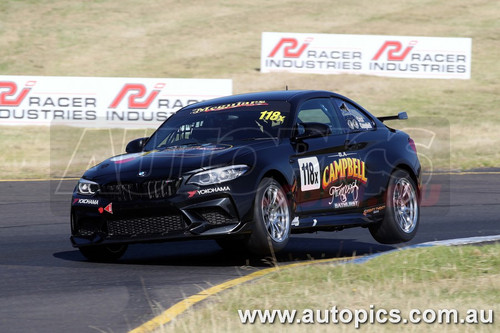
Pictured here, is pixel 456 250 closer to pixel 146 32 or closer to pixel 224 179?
pixel 224 179

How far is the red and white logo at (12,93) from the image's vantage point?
25.8 metres

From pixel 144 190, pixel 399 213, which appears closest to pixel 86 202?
pixel 144 190

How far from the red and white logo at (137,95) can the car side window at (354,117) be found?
604 inches

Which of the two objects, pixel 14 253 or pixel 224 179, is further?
pixel 14 253

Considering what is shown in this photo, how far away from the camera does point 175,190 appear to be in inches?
334

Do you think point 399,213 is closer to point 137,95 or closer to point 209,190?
point 209,190

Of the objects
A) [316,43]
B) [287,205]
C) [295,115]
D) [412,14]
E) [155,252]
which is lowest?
[155,252]

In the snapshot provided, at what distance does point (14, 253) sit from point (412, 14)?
40.6 metres

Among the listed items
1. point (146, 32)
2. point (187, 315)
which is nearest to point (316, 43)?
point (146, 32)

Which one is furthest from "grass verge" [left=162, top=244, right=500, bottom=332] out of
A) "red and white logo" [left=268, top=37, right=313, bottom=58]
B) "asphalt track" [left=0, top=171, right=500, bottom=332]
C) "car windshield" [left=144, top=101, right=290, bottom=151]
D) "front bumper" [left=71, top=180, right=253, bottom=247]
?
"red and white logo" [left=268, top=37, right=313, bottom=58]

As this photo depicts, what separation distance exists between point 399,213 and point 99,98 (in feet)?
54.1

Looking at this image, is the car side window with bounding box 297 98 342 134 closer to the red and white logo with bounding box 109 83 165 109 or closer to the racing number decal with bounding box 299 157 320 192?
the racing number decal with bounding box 299 157 320 192

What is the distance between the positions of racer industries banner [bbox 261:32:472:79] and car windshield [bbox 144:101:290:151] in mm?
22304

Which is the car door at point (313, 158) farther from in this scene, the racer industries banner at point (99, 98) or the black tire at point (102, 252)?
the racer industries banner at point (99, 98)
